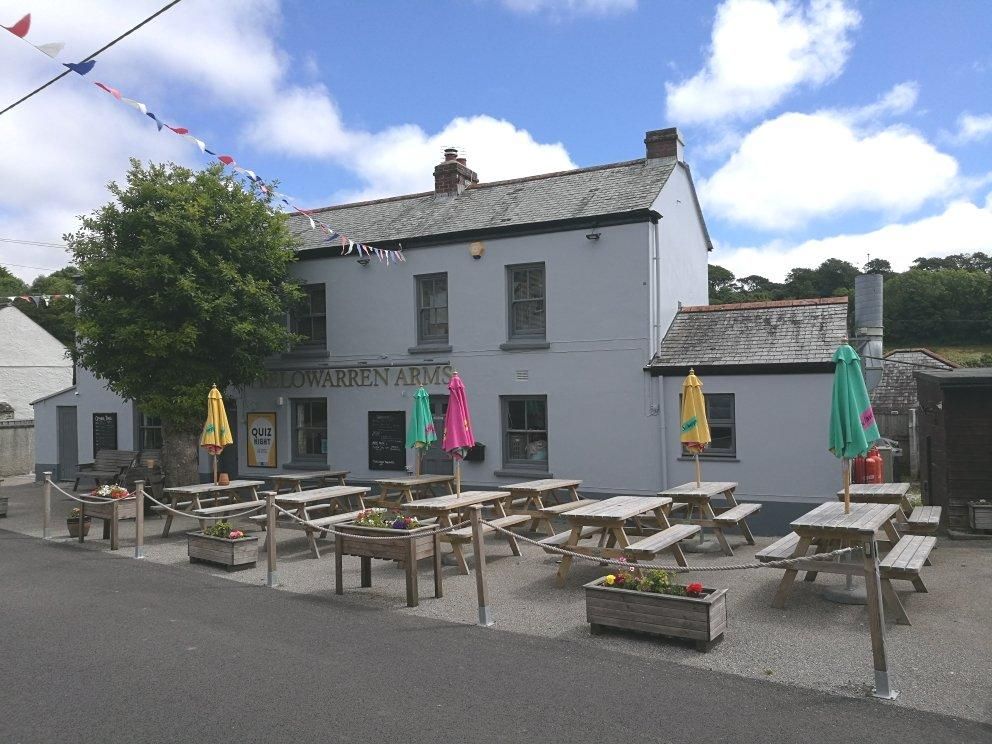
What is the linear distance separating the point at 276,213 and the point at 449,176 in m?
4.21

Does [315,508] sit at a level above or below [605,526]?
below

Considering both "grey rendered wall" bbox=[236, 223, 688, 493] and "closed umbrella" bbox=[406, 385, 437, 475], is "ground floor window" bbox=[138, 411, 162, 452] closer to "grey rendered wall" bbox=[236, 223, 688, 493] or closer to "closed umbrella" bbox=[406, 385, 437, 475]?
"grey rendered wall" bbox=[236, 223, 688, 493]

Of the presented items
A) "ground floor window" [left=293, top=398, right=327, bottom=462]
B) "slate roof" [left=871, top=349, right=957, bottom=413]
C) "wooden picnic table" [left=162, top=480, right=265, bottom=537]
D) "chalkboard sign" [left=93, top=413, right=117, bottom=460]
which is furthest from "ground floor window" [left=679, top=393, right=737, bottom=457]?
"chalkboard sign" [left=93, top=413, right=117, bottom=460]

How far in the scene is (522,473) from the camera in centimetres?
1537

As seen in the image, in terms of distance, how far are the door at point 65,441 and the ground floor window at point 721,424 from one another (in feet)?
61.9

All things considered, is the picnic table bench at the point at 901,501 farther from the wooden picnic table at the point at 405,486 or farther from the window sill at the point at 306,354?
the window sill at the point at 306,354

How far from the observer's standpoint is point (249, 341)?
16.3m

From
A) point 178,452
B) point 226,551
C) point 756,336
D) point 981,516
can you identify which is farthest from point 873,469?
point 178,452

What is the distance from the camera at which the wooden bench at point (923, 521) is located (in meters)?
9.60

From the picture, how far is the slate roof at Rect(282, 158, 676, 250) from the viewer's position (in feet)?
50.4

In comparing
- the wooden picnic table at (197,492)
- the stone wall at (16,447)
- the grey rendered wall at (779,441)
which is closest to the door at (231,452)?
the wooden picnic table at (197,492)

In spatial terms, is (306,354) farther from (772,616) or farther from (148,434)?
(772,616)

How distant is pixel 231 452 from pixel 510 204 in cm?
912

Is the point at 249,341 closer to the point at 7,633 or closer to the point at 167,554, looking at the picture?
the point at 167,554
